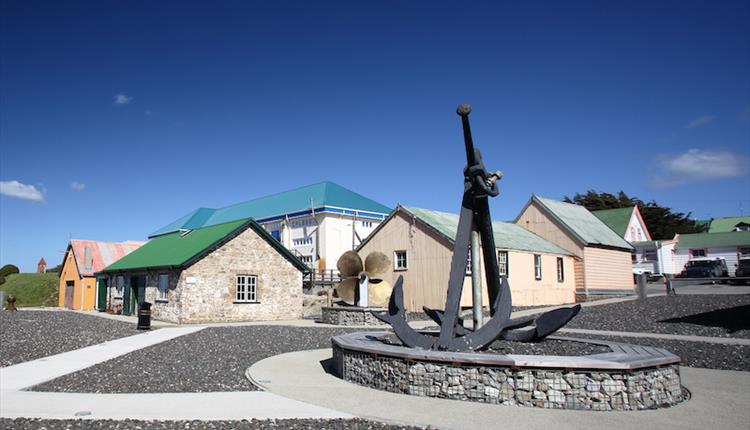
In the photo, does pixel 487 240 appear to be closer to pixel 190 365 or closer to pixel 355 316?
pixel 190 365

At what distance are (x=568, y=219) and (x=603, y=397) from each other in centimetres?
2724

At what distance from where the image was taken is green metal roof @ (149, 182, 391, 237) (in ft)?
152

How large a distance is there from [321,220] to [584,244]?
865 inches

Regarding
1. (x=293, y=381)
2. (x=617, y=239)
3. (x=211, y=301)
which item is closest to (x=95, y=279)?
(x=211, y=301)

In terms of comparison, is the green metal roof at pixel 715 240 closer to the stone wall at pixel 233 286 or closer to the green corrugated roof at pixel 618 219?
the green corrugated roof at pixel 618 219

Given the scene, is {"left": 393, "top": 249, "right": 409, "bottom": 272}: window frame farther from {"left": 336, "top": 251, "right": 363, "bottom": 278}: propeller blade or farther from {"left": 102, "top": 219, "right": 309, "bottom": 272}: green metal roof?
{"left": 336, "top": 251, "right": 363, "bottom": 278}: propeller blade

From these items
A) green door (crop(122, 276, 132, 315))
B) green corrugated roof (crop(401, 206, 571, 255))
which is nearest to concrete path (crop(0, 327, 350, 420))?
green corrugated roof (crop(401, 206, 571, 255))

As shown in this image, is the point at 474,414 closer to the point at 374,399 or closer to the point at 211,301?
the point at 374,399

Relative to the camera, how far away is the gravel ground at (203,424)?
5691 mm

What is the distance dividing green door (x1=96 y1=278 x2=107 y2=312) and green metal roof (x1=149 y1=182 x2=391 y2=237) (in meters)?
18.2

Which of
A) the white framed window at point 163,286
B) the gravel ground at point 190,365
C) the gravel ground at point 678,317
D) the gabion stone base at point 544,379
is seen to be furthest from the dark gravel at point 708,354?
A: the white framed window at point 163,286

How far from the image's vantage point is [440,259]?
24.5 m

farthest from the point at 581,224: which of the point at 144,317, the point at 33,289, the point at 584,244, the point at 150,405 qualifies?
the point at 33,289

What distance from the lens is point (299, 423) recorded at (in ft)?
19.2
